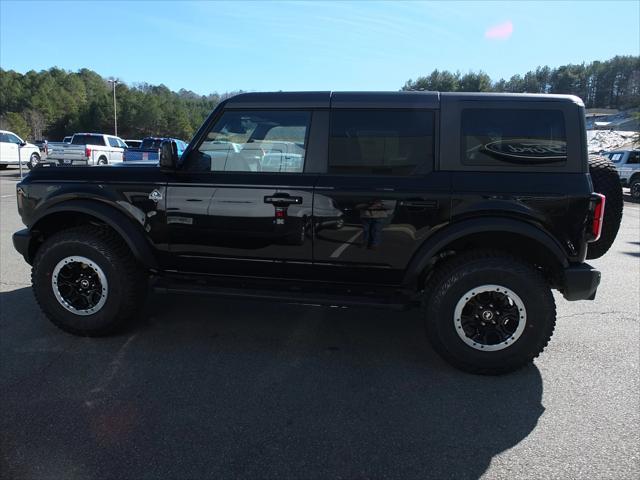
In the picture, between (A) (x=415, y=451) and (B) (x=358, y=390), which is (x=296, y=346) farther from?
(A) (x=415, y=451)

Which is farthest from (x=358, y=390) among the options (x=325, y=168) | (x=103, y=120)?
(x=103, y=120)

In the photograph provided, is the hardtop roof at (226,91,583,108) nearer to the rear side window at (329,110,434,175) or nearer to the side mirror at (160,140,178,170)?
the rear side window at (329,110,434,175)

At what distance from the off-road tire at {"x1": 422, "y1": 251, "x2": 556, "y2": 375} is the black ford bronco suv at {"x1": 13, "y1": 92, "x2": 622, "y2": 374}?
1 centimetres

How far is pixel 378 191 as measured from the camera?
3453 mm

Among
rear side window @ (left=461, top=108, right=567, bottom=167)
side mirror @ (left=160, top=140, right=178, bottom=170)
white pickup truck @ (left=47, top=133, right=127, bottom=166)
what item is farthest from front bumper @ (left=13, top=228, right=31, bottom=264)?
white pickup truck @ (left=47, top=133, right=127, bottom=166)

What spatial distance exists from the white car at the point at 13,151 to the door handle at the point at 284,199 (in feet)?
79.3

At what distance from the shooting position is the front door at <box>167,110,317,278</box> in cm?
359

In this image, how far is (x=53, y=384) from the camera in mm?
3191

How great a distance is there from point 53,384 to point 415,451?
2.37 meters

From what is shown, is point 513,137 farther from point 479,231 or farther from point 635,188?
point 635,188

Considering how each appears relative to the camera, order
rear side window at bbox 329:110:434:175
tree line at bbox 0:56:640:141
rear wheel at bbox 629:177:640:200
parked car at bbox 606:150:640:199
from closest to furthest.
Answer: rear side window at bbox 329:110:434:175 → rear wheel at bbox 629:177:640:200 → parked car at bbox 606:150:640:199 → tree line at bbox 0:56:640:141

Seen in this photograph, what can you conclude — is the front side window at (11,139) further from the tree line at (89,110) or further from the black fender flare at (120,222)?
the tree line at (89,110)

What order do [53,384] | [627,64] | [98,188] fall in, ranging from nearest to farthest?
[53,384], [98,188], [627,64]

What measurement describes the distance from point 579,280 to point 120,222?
11.3 feet
